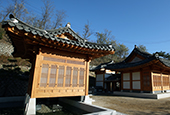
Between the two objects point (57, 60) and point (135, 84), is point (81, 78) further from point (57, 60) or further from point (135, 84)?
point (135, 84)

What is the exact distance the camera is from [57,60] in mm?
5457

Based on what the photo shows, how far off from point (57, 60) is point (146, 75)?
1056 centimetres

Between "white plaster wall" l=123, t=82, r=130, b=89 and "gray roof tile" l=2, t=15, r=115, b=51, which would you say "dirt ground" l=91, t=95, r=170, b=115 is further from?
"white plaster wall" l=123, t=82, r=130, b=89

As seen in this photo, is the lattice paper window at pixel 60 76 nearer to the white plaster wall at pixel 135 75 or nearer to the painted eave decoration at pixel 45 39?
the painted eave decoration at pixel 45 39

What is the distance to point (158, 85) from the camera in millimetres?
12242

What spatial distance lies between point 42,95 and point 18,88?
6.80 meters

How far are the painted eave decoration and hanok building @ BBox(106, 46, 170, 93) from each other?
729 cm

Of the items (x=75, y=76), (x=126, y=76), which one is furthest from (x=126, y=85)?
(x=75, y=76)

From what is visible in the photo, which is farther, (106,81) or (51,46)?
(106,81)

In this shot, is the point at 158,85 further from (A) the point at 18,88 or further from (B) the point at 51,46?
(A) the point at 18,88

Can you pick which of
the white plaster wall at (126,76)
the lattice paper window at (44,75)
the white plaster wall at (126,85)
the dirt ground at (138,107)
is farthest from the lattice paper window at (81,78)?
the white plaster wall at (126,76)

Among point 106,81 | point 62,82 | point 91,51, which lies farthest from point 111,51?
point 106,81

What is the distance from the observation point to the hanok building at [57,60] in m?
4.62

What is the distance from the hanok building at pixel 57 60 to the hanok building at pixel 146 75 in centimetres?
757
